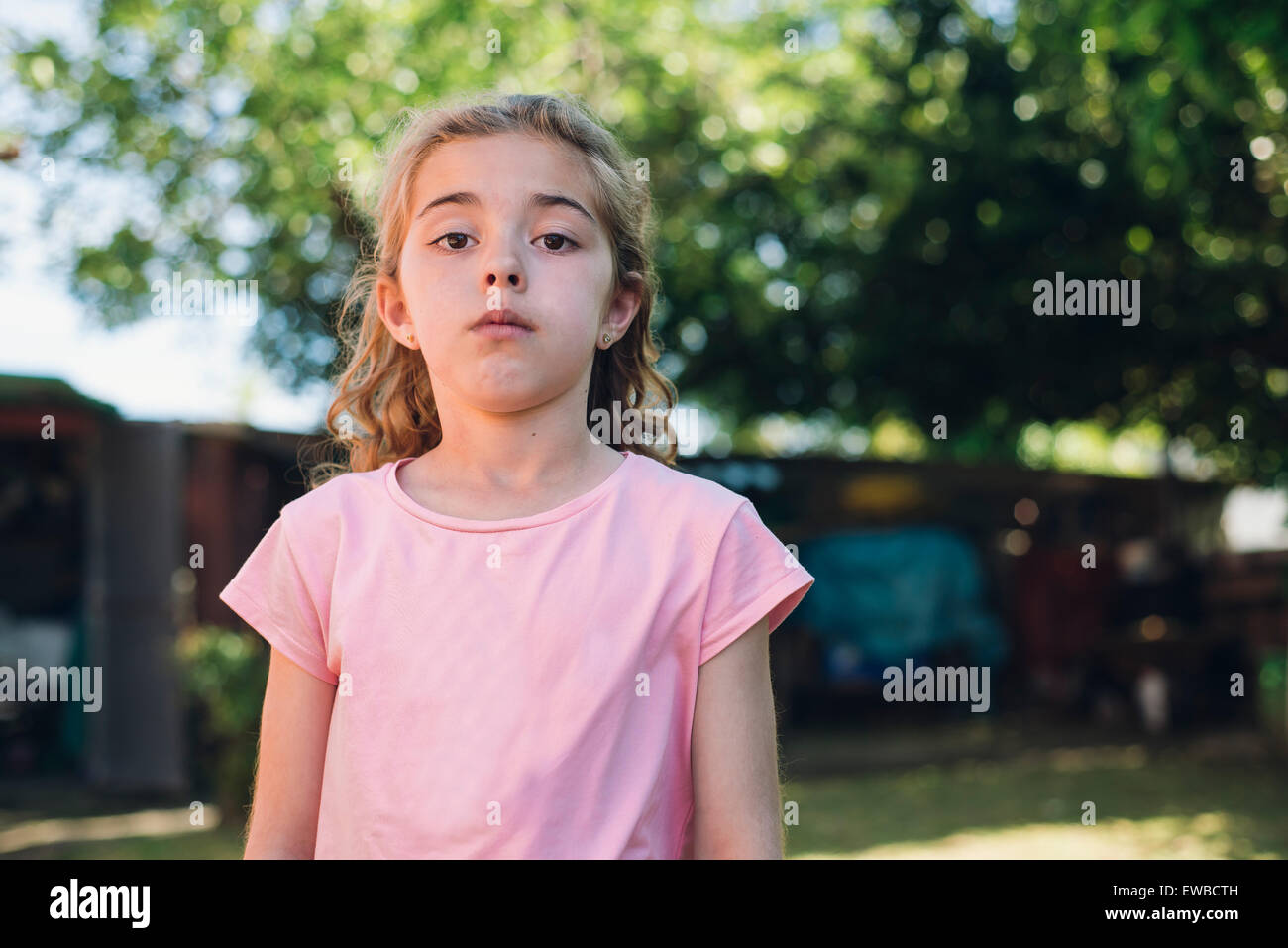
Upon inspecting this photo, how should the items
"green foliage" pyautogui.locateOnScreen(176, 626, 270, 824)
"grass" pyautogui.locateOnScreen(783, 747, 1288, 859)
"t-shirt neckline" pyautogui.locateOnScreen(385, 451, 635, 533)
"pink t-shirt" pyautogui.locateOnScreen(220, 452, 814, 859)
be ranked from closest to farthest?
"pink t-shirt" pyautogui.locateOnScreen(220, 452, 814, 859) < "t-shirt neckline" pyautogui.locateOnScreen(385, 451, 635, 533) < "grass" pyautogui.locateOnScreen(783, 747, 1288, 859) < "green foliage" pyautogui.locateOnScreen(176, 626, 270, 824)

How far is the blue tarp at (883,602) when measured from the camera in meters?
13.8

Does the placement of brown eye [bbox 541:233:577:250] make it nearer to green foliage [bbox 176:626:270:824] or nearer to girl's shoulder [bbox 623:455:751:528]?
girl's shoulder [bbox 623:455:751:528]

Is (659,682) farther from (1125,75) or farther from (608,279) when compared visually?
(1125,75)

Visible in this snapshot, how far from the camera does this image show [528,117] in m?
1.67

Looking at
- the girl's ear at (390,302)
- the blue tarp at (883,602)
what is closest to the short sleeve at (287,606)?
the girl's ear at (390,302)

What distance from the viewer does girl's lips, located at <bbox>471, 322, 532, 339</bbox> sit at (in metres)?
1.53

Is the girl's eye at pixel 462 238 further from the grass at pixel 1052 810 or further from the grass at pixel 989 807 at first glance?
the grass at pixel 1052 810

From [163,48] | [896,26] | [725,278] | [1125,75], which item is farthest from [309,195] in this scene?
[1125,75]

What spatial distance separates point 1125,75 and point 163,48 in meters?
8.07

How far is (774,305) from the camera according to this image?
11.0 meters

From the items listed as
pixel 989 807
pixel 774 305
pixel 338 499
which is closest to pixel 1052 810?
pixel 989 807

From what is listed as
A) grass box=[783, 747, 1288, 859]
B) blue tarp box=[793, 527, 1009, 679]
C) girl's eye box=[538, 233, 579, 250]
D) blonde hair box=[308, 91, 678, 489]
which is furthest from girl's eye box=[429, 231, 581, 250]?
blue tarp box=[793, 527, 1009, 679]

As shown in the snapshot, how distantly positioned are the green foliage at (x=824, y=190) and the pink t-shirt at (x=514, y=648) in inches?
303

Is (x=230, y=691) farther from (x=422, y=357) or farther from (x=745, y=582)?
(x=745, y=582)
